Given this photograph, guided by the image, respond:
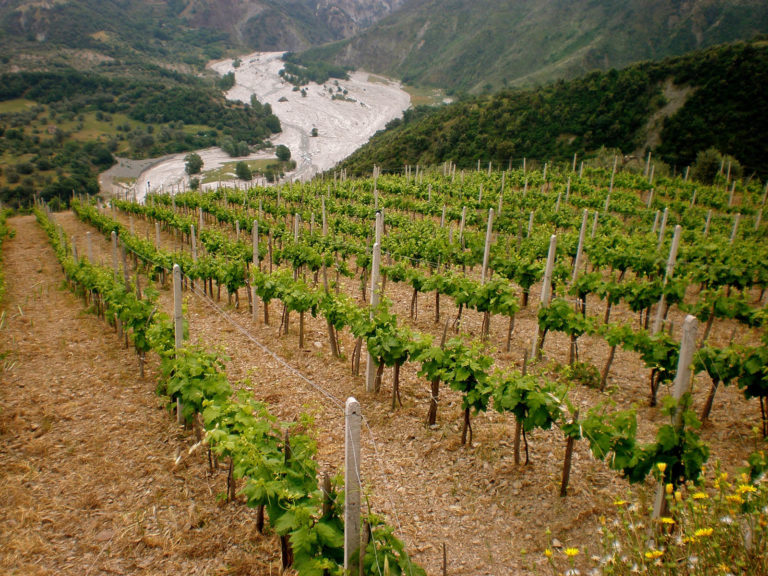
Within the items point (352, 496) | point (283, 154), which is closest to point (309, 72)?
point (283, 154)

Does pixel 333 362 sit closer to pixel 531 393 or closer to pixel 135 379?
pixel 135 379

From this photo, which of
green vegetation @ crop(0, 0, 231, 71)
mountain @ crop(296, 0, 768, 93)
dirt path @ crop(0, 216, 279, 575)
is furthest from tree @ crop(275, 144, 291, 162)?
dirt path @ crop(0, 216, 279, 575)

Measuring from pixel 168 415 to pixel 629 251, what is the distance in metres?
9.13

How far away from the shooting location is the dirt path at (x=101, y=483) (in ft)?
13.1

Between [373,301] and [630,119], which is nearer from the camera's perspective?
[373,301]

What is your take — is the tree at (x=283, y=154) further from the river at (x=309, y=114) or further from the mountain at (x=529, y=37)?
the mountain at (x=529, y=37)

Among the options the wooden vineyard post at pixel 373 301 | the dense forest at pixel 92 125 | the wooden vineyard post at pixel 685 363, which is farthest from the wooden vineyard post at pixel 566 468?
the dense forest at pixel 92 125

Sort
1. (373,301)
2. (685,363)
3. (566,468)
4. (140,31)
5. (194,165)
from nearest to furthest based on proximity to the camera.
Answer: (685,363), (566,468), (373,301), (194,165), (140,31)

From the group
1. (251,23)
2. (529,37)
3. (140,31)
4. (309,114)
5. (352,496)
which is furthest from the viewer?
(251,23)

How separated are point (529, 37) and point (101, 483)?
120 meters

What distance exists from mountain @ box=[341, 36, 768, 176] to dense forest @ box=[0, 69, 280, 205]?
35249 millimetres

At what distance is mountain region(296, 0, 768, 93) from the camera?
76.3 m

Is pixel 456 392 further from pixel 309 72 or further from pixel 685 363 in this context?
pixel 309 72

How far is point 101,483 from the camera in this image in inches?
192
